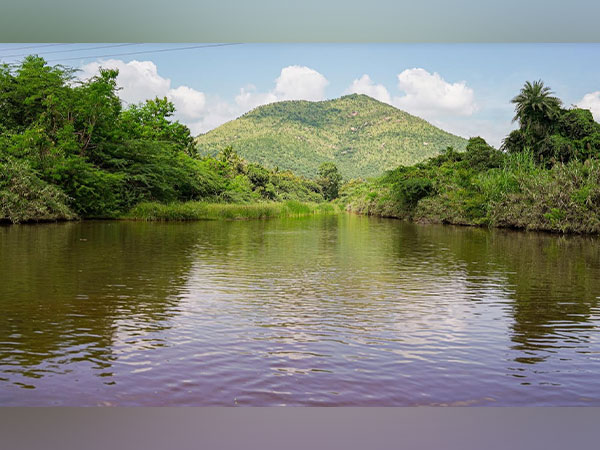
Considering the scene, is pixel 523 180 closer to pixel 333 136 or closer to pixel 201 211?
pixel 201 211

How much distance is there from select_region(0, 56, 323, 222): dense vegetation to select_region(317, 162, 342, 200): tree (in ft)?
68.7

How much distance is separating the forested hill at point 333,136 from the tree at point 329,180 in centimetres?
90

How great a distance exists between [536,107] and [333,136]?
21953mm

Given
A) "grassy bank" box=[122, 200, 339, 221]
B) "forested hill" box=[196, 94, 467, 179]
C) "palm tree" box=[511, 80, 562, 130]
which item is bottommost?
"grassy bank" box=[122, 200, 339, 221]

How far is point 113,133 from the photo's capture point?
875 inches

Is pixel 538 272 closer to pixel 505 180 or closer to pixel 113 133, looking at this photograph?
pixel 505 180

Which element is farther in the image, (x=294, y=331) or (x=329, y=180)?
(x=329, y=180)

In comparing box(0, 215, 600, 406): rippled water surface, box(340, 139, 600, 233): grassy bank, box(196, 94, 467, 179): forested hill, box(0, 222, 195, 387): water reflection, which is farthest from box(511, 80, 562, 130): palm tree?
box(196, 94, 467, 179): forested hill

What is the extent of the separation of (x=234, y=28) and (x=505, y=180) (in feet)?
44.7

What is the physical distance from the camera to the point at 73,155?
768 inches

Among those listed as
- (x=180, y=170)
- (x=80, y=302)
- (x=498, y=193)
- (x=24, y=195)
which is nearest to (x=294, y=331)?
(x=80, y=302)

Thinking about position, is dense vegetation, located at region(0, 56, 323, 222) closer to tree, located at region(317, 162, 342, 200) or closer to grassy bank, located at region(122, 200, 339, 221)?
grassy bank, located at region(122, 200, 339, 221)

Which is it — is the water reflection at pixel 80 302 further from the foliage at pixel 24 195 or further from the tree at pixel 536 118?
the tree at pixel 536 118

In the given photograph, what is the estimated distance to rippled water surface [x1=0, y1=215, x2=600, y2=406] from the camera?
2965 millimetres
